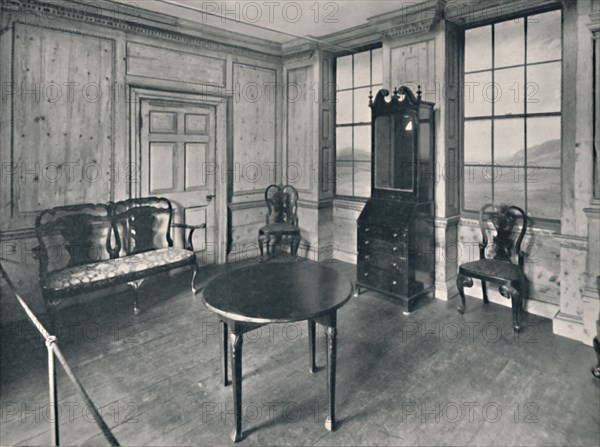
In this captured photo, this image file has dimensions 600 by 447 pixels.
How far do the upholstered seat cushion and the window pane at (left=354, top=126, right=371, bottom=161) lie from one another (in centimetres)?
265

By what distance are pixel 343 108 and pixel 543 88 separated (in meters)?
2.61

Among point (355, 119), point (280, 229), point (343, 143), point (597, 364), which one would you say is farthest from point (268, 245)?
point (597, 364)

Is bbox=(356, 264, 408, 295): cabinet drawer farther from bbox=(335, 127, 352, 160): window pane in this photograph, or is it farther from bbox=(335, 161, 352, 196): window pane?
bbox=(335, 127, 352, 160): window pane

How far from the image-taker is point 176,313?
4.07m

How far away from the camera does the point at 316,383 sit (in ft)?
9.33

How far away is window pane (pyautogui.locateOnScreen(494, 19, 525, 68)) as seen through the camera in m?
4.05

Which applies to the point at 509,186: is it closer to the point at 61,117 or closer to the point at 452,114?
the point at 452,114

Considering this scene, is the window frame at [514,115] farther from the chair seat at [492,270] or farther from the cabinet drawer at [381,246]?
the cabinet drawer at [381,246]

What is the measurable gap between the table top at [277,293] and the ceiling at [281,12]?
2490mm

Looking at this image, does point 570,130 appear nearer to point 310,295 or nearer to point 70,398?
point 310,295

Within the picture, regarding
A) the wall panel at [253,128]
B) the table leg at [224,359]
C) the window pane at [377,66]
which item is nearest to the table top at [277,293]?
the table leg at [224,359]

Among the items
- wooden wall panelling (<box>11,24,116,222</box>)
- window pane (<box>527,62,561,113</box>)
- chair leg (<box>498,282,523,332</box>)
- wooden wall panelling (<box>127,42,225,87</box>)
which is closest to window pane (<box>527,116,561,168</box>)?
window pane (<box>527,62,561,113</box>)

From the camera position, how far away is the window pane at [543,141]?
391 centimetres

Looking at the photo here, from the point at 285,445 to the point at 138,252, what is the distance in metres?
3.05
